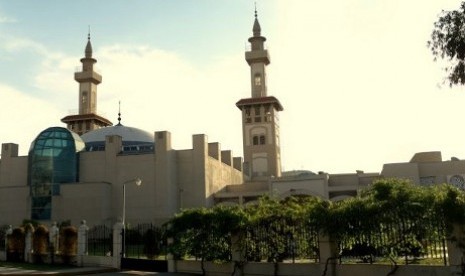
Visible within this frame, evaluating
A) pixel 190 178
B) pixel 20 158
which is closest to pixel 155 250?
pixel 190 178

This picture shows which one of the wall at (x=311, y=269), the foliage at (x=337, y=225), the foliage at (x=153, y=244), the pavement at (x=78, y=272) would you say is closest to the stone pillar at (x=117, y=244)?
the pavement at (x=78, y=272)

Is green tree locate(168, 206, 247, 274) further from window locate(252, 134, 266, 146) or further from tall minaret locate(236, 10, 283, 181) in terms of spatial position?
window locate(252, 134, 266, 146)

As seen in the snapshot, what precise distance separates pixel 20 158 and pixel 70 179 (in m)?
7.32

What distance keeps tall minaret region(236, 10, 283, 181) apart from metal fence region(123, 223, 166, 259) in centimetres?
4440

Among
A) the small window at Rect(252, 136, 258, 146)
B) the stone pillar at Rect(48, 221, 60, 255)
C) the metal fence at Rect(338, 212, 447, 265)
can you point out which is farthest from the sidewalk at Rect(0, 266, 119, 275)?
the small window at Rect(252, 136, 258, 146)

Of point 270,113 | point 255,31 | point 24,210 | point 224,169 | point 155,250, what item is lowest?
point 155,250

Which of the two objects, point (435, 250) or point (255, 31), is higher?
point (255, 31)

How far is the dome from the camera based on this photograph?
59875 mm

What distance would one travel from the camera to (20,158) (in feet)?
184

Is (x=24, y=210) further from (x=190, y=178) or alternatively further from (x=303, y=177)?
(x=303, y=177)

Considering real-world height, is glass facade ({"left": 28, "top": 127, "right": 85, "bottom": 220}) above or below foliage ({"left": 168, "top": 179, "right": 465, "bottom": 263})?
above

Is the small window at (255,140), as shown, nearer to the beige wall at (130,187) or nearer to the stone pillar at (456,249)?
the beige wall at (130,187)

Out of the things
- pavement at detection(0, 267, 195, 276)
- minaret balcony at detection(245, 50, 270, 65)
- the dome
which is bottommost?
pavement at detection(0, 267, 195, 276)

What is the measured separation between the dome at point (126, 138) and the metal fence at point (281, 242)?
39.5m
